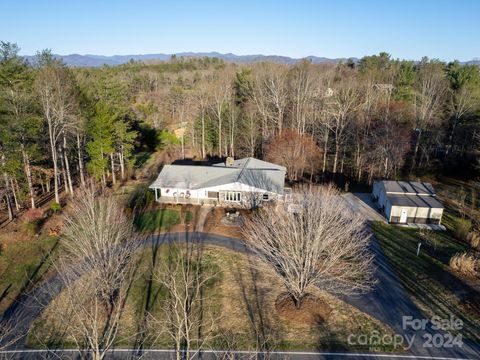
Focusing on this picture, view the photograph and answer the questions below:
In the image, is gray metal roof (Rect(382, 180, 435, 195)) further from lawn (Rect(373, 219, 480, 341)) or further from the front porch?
the front porch

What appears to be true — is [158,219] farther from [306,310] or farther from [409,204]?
[409,204]

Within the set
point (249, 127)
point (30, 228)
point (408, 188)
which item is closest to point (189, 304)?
point (30, 228)

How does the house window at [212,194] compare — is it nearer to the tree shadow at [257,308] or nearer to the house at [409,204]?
the tree shadow at [257,308]

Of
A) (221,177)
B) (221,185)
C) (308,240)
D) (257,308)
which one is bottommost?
(257,308)

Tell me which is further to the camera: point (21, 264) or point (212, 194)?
point (212, 194)

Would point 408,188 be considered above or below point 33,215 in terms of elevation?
above

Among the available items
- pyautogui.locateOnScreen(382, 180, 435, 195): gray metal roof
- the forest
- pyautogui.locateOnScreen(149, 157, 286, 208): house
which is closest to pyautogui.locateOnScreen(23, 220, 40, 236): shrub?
the forest

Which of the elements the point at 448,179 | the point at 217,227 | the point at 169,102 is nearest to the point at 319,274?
the point at 217,227
